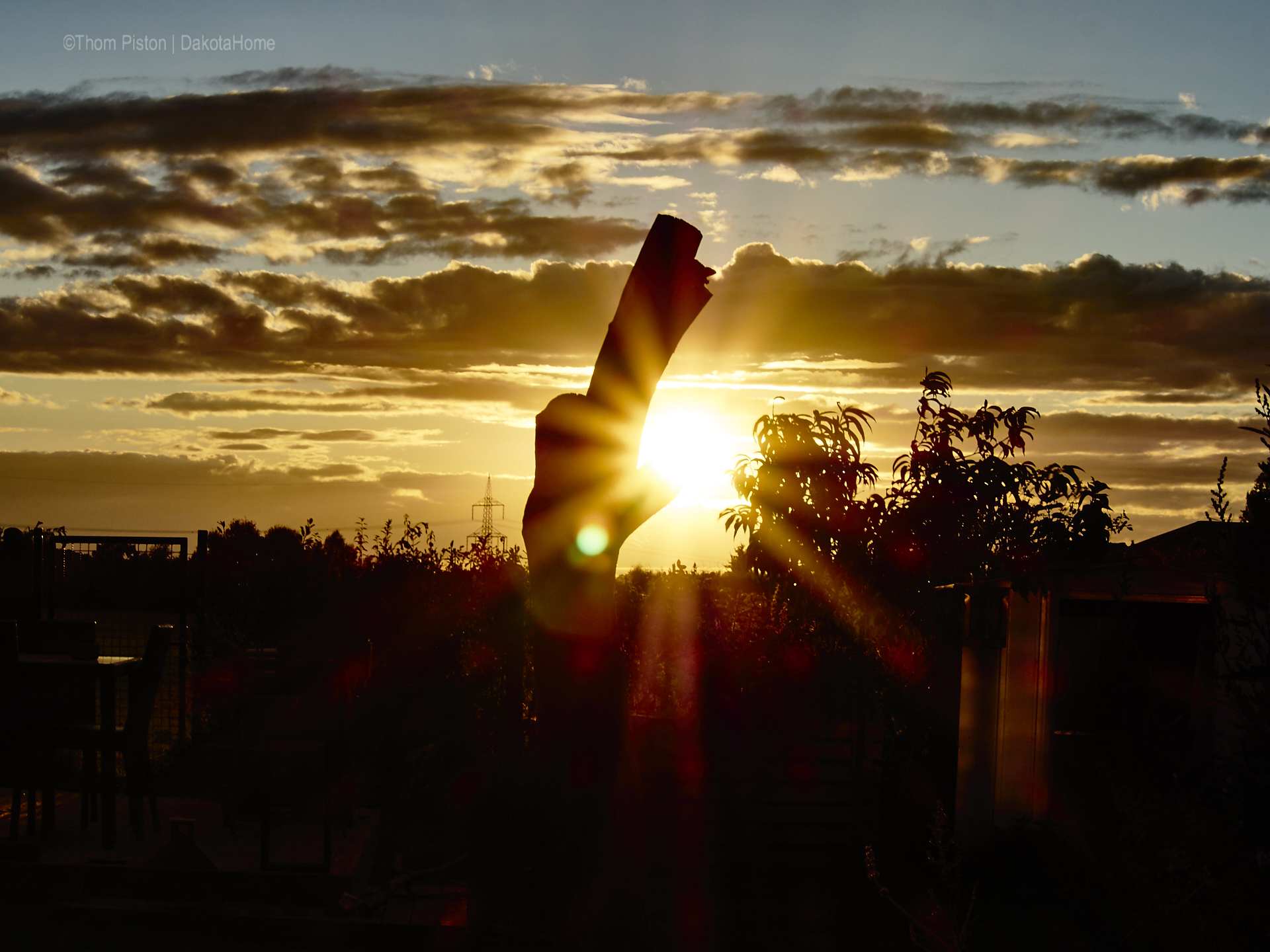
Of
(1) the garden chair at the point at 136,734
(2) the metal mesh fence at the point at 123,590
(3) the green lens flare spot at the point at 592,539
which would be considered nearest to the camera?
(3) the green lens flare spot at the point at 592,539

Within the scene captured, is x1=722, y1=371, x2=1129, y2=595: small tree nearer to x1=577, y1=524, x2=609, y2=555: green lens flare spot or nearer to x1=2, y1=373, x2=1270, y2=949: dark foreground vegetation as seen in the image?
x1=2, y1=373, x2=1270, y2=949: dark foreground vegetation

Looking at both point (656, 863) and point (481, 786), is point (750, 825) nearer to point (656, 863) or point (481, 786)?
point (656, 863)

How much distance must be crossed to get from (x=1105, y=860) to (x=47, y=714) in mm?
7437

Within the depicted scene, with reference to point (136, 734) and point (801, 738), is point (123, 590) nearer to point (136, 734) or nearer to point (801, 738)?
point (136, 734)

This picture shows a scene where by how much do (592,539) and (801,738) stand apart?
437 cm

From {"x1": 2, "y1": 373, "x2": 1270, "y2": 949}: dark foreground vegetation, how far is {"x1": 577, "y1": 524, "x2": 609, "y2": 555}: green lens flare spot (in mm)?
634

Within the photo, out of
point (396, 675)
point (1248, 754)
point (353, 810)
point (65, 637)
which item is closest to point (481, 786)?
point (353, 810)

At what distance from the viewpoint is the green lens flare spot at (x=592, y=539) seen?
480cm

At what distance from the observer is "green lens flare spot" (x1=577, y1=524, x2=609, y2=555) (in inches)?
189

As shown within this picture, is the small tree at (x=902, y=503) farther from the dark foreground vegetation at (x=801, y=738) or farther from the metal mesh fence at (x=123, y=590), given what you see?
the metal mesh fence at (x=123, y=590)

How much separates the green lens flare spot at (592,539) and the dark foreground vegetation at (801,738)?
2.08 feet

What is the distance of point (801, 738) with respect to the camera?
842 centimetres

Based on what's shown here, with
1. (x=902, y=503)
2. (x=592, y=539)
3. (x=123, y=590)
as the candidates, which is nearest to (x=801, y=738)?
(x=902, y=503)

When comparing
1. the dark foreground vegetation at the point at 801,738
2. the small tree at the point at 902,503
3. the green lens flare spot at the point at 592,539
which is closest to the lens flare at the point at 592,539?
the green lens flare spot at the point at 592,539
